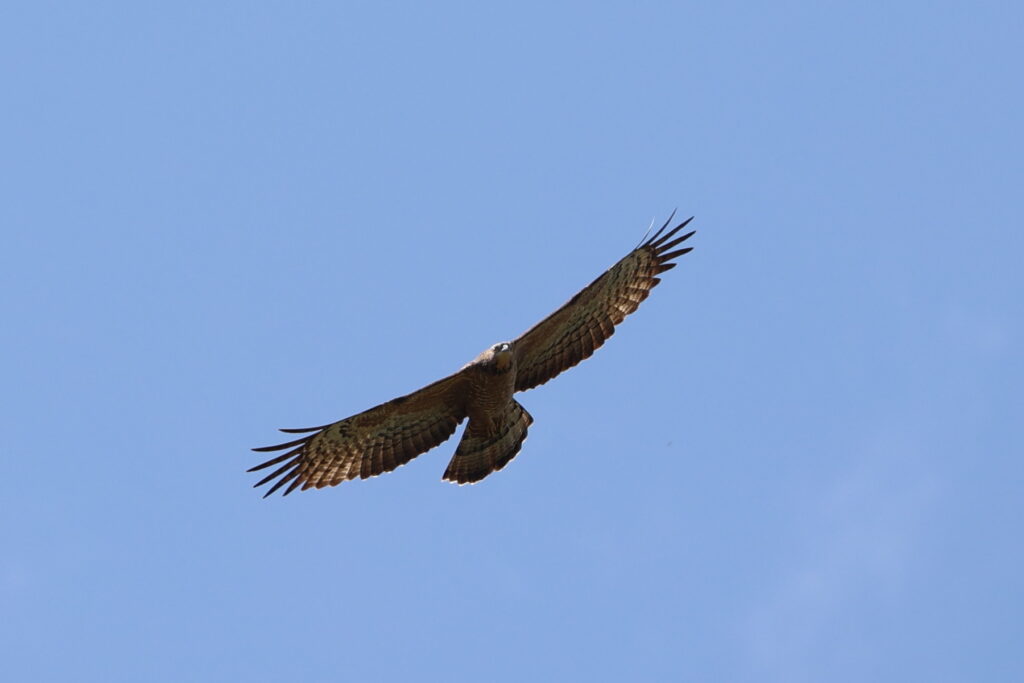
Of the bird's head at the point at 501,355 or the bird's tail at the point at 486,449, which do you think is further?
the bird's tail at the point at 486,449

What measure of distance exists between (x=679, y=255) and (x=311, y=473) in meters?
4.94

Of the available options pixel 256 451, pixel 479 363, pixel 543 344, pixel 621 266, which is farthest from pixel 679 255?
pixel 256 451

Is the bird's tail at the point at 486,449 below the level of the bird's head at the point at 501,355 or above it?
below

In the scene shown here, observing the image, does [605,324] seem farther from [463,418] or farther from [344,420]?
[344,420]

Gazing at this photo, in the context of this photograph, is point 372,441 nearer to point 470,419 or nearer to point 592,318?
point 470,419

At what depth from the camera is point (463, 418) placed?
47.6ft

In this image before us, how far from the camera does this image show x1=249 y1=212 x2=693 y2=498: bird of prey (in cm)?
1407

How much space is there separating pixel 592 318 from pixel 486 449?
192cm

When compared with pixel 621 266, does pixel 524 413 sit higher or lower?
lower

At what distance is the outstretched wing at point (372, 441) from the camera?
46.3 feet

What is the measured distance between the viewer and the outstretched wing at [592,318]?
47.0 feet

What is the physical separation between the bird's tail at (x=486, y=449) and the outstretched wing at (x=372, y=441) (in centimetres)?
28

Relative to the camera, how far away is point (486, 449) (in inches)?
566

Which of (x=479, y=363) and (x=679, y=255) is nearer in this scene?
(x=479, y=363)
